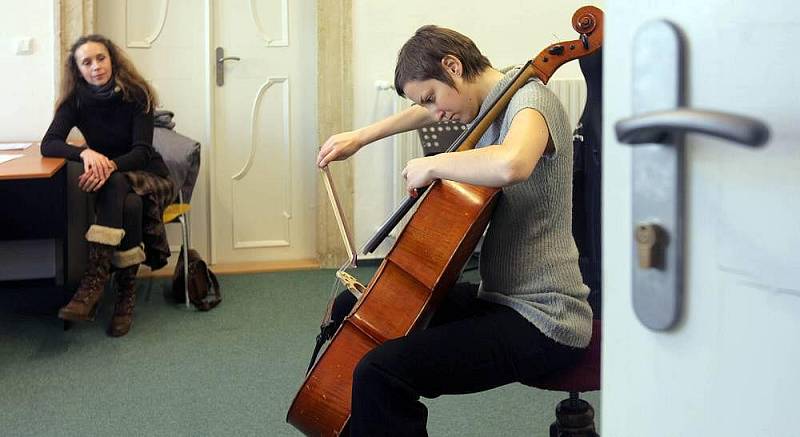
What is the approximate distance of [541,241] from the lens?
5.65 ft

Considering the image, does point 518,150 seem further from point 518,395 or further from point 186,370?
point 186,370

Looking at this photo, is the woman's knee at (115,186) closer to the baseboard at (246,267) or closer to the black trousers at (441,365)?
the baseboard at (246,267)

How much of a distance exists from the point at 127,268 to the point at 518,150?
91.1 inches

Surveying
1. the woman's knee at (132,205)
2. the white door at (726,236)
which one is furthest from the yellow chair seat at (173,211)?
the white door at (726,236)

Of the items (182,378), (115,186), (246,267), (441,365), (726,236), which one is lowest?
(182,378)

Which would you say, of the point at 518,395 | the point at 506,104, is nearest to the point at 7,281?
the point at 518,395

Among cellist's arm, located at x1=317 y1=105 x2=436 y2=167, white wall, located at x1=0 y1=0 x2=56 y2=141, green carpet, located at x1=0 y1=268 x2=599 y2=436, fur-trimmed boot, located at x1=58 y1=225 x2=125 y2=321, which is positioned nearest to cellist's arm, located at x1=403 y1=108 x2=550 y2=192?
cellist's arm, located at x1=317 y1=105 x2=436 y2=167

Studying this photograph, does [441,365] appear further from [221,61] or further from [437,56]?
[221,61]

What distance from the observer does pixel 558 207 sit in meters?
1.74

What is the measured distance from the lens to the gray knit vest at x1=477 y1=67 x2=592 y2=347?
1681mm

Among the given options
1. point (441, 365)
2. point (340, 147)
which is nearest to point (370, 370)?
point (441, 365)

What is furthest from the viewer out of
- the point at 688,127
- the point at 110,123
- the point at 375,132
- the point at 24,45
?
the point at 24,45

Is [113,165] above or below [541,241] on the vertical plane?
above

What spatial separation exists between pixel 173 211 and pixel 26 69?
Answer: 0.97 meters
